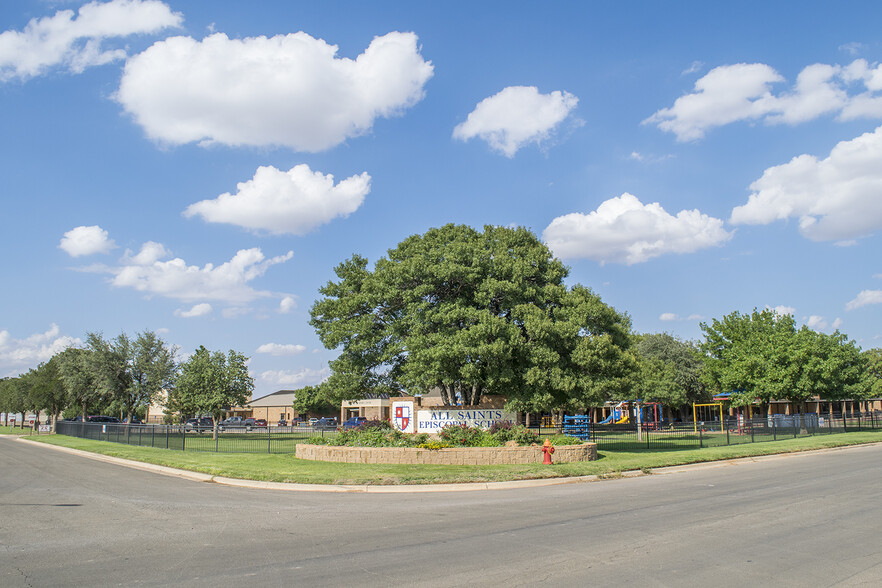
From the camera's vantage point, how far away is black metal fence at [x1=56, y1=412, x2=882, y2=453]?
29.5m

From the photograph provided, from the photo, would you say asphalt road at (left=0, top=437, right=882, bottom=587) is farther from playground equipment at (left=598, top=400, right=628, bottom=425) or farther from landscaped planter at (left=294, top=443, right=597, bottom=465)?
playground equipment at (left=598, top=400, right=628, bottom=425)

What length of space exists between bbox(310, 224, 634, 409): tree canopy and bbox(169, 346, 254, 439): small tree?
15.6 metres

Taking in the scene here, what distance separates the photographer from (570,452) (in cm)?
2139

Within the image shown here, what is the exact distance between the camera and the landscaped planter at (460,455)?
20656mm

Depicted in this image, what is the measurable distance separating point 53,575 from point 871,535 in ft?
38.3

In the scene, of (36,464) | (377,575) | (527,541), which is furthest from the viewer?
(36,464)

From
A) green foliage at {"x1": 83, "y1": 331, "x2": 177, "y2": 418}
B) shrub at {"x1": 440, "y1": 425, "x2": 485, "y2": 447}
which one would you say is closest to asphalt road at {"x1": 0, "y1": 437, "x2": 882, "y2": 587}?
shrub at {"x1": 440, "y1": 425, "x2": 485, "y2": 447}

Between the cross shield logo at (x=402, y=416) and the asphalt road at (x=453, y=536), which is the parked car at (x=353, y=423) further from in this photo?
the asphalt road at (x=453, y=536)

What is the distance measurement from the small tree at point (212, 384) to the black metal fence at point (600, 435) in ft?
8.41

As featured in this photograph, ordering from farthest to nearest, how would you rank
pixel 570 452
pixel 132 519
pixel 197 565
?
pixel 570 452 < pixel 132 519 < pixel 197 565

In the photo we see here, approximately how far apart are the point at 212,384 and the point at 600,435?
27346 millimetres

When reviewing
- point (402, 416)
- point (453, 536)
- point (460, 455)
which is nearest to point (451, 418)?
point (402, 416)

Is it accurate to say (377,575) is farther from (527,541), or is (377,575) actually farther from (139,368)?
(139,368)

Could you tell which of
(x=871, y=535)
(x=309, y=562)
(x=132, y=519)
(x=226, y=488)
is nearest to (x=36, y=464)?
(x=226, y=488)
